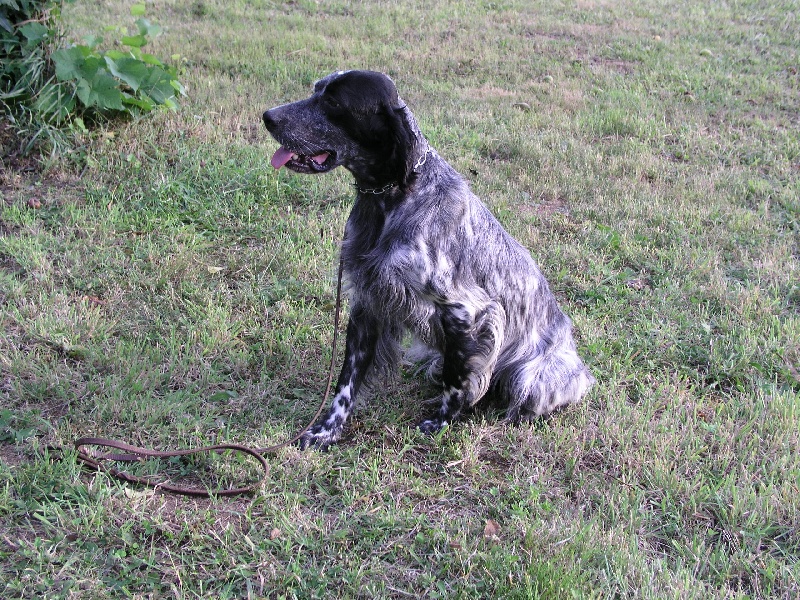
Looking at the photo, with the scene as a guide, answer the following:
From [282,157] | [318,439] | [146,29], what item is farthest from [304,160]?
[146,29]

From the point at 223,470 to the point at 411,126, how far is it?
64.7 inches

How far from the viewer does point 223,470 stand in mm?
2973

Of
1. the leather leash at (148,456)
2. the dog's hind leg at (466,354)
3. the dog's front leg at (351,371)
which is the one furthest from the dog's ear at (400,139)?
the leather leash at (148,456)

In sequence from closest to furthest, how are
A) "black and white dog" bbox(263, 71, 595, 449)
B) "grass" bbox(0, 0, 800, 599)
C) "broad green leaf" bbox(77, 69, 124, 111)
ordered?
"grass" bbox(0, 0, 800, 599) → "black and white dog" bbox(263, 71, 595, 449) → "broad green leaf" bbox(77, 69, 124, 111)

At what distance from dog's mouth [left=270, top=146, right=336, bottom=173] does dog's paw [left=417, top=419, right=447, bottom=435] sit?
1296 millimetres

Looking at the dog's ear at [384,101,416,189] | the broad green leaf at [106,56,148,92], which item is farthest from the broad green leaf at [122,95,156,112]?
the dog's ear at [384,101,416,189]

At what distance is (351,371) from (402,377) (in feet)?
1.31

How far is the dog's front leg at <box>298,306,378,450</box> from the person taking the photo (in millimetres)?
3354

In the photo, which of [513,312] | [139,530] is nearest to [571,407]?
[513,312]

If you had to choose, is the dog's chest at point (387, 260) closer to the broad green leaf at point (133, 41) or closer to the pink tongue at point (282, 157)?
the pink tongue at point (282, 157)

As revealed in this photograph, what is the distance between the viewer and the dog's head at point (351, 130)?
2943 mm

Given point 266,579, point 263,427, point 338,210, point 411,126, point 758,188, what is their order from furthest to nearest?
point 758,188
point 338,210
point 263,427
point 411,126
point 266,579

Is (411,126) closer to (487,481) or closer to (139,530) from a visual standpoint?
(487,481)

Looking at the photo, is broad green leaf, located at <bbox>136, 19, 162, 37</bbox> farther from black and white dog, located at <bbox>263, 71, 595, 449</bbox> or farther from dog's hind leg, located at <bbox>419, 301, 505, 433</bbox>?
dog's hind leg, located at <bbox>419, 301, 505, 433</bbox>
